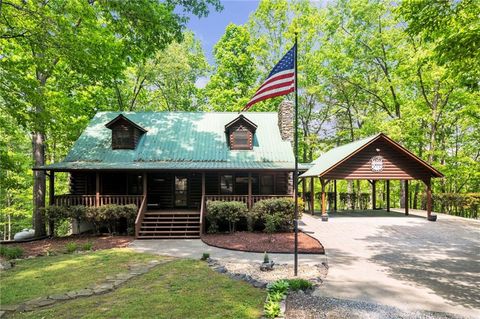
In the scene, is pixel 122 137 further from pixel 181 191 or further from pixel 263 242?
pixel 263 242

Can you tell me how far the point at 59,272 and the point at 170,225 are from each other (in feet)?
22.3

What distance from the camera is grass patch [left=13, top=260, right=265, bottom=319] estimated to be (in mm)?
5535

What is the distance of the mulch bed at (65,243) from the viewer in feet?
38.5

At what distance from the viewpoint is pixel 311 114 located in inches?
1411

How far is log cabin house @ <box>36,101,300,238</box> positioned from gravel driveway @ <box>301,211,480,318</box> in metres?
4.26

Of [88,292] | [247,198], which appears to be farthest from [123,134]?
[88,292]

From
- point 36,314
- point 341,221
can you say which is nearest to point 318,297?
point 36,314

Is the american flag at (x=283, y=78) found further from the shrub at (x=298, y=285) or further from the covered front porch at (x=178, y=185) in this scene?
the covered front porch at (x=178, y=185)

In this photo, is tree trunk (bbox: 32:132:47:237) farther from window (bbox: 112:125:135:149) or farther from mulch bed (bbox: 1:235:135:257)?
window (bbox: 112:125:135:149)

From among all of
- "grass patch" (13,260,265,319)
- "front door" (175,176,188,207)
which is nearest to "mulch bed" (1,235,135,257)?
"front door" (175,176,188,207)

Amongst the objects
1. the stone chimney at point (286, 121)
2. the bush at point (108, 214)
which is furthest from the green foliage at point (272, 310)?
the stone chimney at point (286, 121)

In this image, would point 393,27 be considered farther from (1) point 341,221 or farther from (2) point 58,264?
(2) point 58,264

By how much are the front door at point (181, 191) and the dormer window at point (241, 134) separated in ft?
12.1

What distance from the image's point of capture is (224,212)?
566 inches
